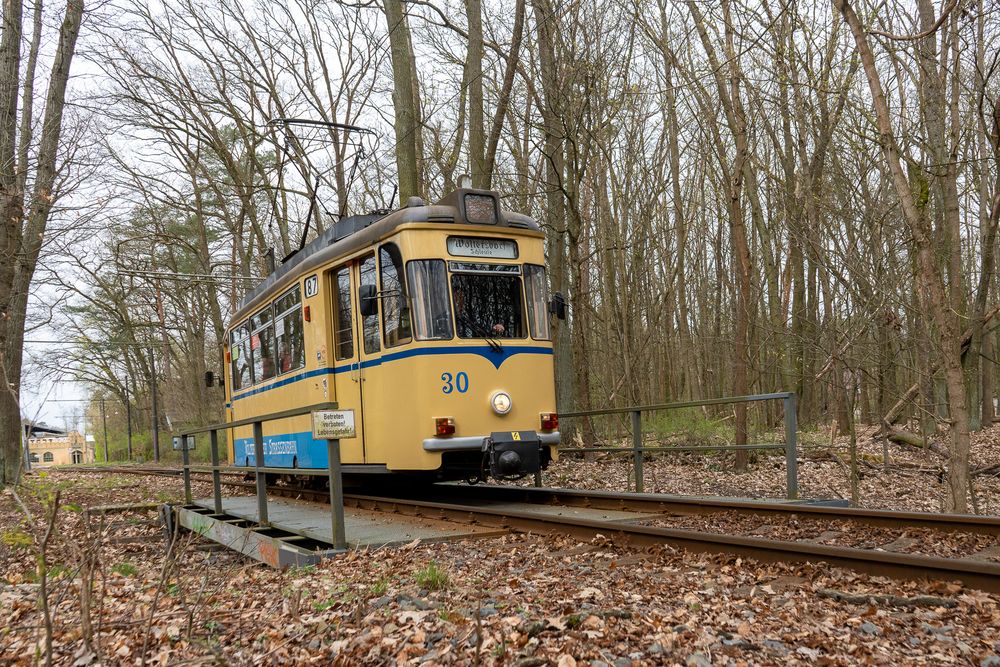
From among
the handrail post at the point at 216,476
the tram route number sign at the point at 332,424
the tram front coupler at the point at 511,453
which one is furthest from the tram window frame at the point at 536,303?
the handrail post at the point at 216,476

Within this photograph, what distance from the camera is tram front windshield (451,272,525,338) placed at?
9.23 m

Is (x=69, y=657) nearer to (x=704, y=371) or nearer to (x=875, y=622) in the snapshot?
(x=875, y=622)

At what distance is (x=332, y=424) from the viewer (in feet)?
20.9

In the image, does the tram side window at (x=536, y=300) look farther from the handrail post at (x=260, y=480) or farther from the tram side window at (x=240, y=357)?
the tram side window at (x=240, y=357)

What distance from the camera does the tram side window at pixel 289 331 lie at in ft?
37.1

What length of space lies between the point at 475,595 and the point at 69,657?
2.15 m

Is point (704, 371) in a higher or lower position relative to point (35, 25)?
lower

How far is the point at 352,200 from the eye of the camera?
30094 mm

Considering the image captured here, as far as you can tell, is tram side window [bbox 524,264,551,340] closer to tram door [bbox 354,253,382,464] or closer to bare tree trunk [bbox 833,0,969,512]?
tram door [bbox 354,253,382,464]

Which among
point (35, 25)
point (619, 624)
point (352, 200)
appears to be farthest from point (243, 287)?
point (619, 624)

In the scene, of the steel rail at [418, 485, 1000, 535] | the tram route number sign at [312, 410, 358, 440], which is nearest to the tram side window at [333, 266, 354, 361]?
the steel rail at [418, 485, 1000, 535]

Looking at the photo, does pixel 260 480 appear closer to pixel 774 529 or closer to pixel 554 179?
pixel 774 529

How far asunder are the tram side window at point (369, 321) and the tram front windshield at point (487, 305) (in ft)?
3.26

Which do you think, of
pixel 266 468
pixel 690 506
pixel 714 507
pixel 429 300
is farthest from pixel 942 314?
pixel 266 468
